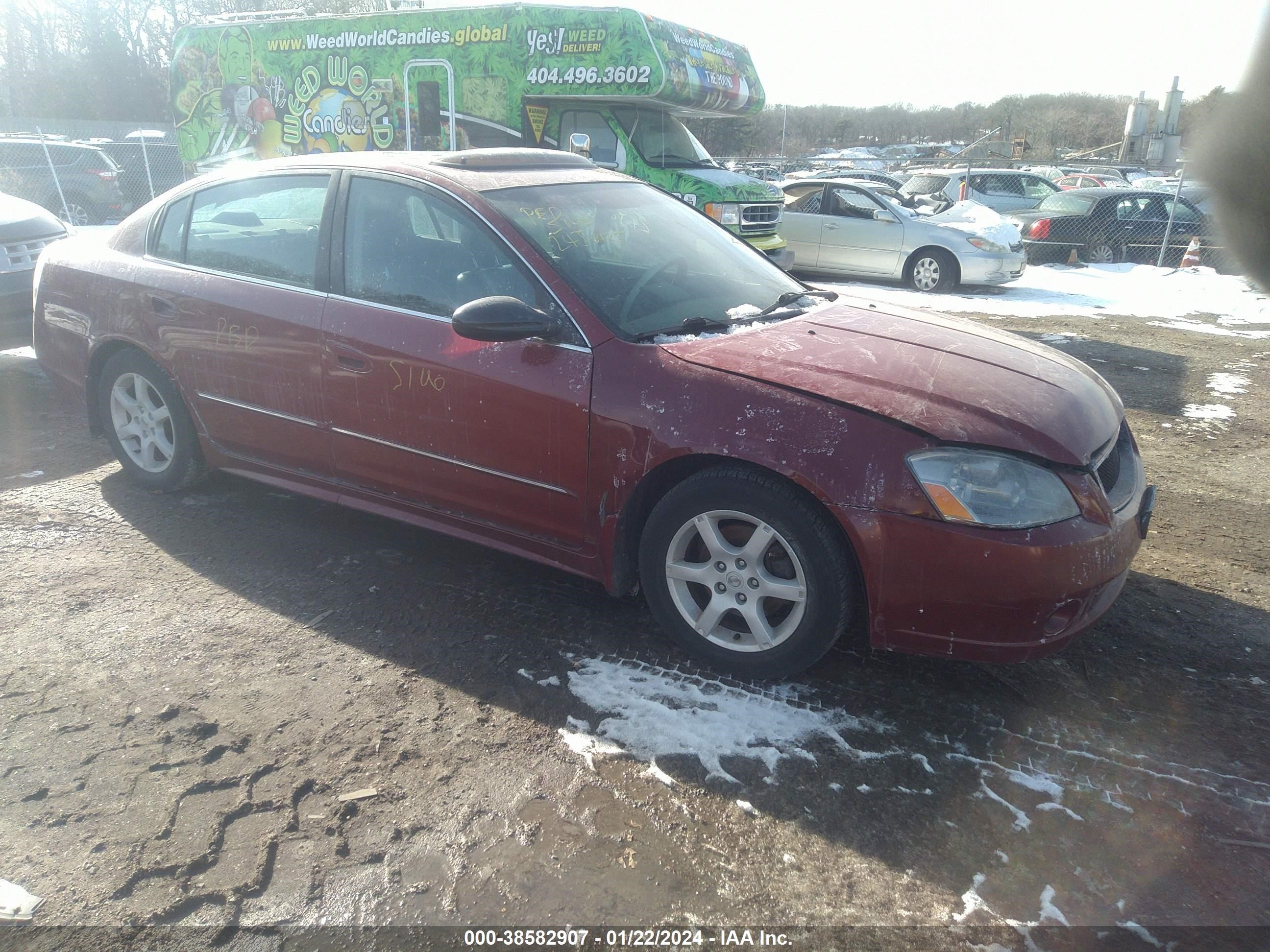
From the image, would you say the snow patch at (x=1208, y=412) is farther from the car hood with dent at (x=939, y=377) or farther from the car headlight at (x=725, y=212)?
the car headlight at (x=725, y=212)

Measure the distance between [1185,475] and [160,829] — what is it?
5.23 m

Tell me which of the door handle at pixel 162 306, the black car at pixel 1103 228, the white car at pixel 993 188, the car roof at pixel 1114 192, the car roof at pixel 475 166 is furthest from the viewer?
the white car at pixel 993 188

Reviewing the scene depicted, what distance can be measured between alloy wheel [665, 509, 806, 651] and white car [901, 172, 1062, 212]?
52.3 ft

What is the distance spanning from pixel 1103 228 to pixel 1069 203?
76cm

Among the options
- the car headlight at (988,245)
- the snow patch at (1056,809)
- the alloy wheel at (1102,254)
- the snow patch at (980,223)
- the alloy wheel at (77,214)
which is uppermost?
the snow patch at (980,223)

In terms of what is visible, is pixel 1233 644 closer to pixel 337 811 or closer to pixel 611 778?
pixel 611 778

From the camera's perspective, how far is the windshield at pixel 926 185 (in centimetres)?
1811

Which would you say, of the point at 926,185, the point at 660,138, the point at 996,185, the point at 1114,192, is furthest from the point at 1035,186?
the point at 660,138

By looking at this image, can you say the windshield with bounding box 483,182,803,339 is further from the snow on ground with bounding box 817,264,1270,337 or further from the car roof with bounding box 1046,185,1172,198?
the car roof with bounding box 1046,185,1172,198

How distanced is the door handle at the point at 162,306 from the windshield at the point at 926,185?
16471mm

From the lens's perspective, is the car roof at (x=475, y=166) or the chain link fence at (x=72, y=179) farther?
the chain link fence at (x=72, y=179)

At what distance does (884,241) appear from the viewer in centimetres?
1259

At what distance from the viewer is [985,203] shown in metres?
17.6

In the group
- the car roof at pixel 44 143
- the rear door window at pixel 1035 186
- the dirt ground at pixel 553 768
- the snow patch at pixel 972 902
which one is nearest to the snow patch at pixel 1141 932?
the dirt ground at pixel 553 768
